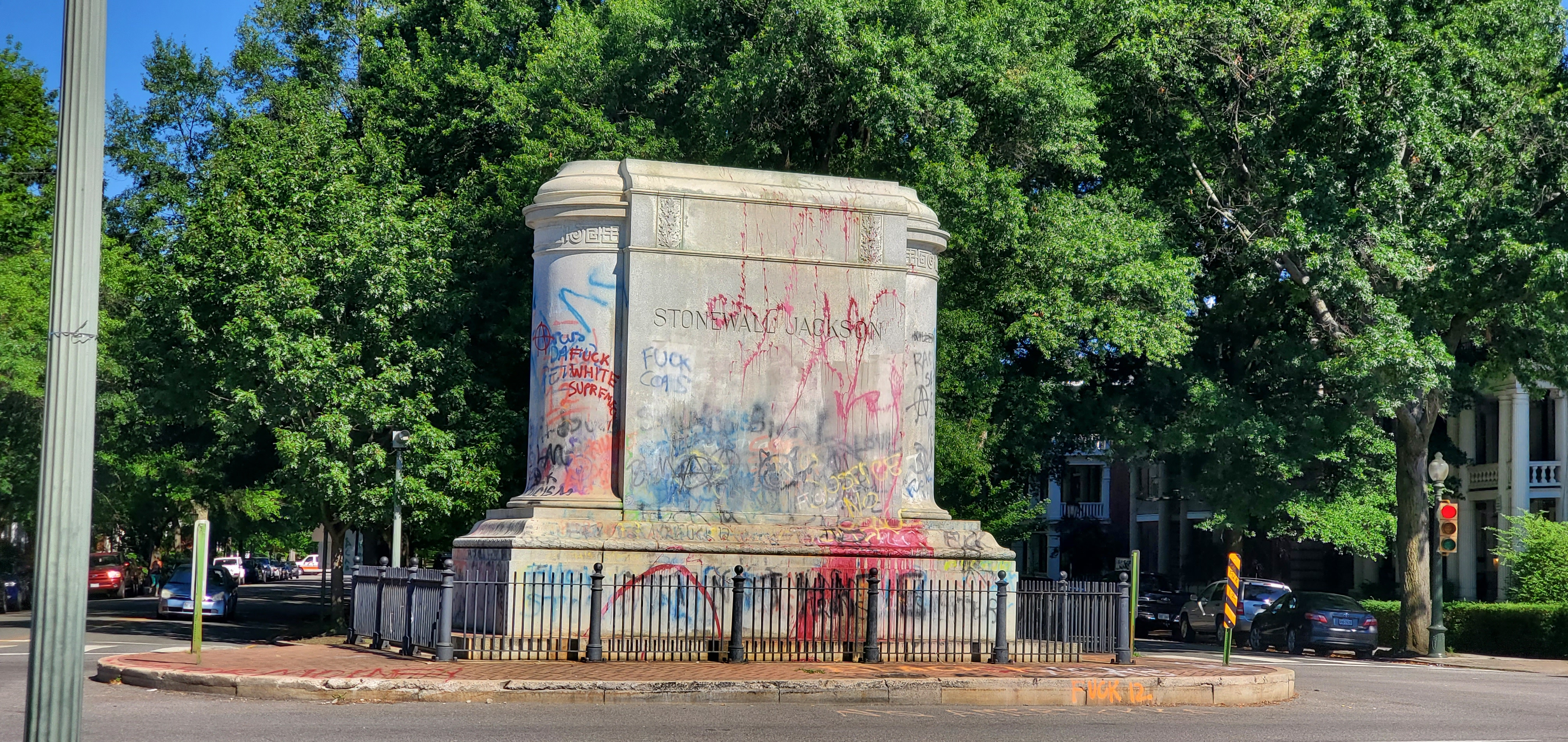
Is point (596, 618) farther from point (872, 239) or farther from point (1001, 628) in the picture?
point (872, 239)

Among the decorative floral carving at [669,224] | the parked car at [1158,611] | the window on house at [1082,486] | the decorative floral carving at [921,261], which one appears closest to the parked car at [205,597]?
the decorative floral carving at [669,224]

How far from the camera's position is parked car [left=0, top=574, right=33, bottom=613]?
41.8 m

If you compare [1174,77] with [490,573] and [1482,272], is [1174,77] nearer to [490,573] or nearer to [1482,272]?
Result: [1482,272]

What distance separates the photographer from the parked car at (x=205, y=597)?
37.2 meters

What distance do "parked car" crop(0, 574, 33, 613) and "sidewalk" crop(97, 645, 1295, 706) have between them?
28755 millimetres

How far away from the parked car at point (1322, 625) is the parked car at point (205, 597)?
80.2ft

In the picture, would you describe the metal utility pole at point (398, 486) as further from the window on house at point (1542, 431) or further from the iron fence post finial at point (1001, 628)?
the window on house at point (1542, 431)

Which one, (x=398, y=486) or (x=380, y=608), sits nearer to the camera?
(x=380, y=608)

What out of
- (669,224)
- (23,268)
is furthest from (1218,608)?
(23,268)

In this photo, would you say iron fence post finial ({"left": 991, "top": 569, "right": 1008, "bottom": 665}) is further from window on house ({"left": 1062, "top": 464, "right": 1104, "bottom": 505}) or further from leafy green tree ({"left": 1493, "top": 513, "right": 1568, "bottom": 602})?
window on house ({"left": 1062, "top": 464, "right": 1104, "bottom": 505})

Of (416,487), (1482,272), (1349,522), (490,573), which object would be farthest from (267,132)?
(1349,522)

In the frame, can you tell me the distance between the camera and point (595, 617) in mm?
16312

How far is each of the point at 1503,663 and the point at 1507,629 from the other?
12.5ft

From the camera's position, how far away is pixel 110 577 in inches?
2180
